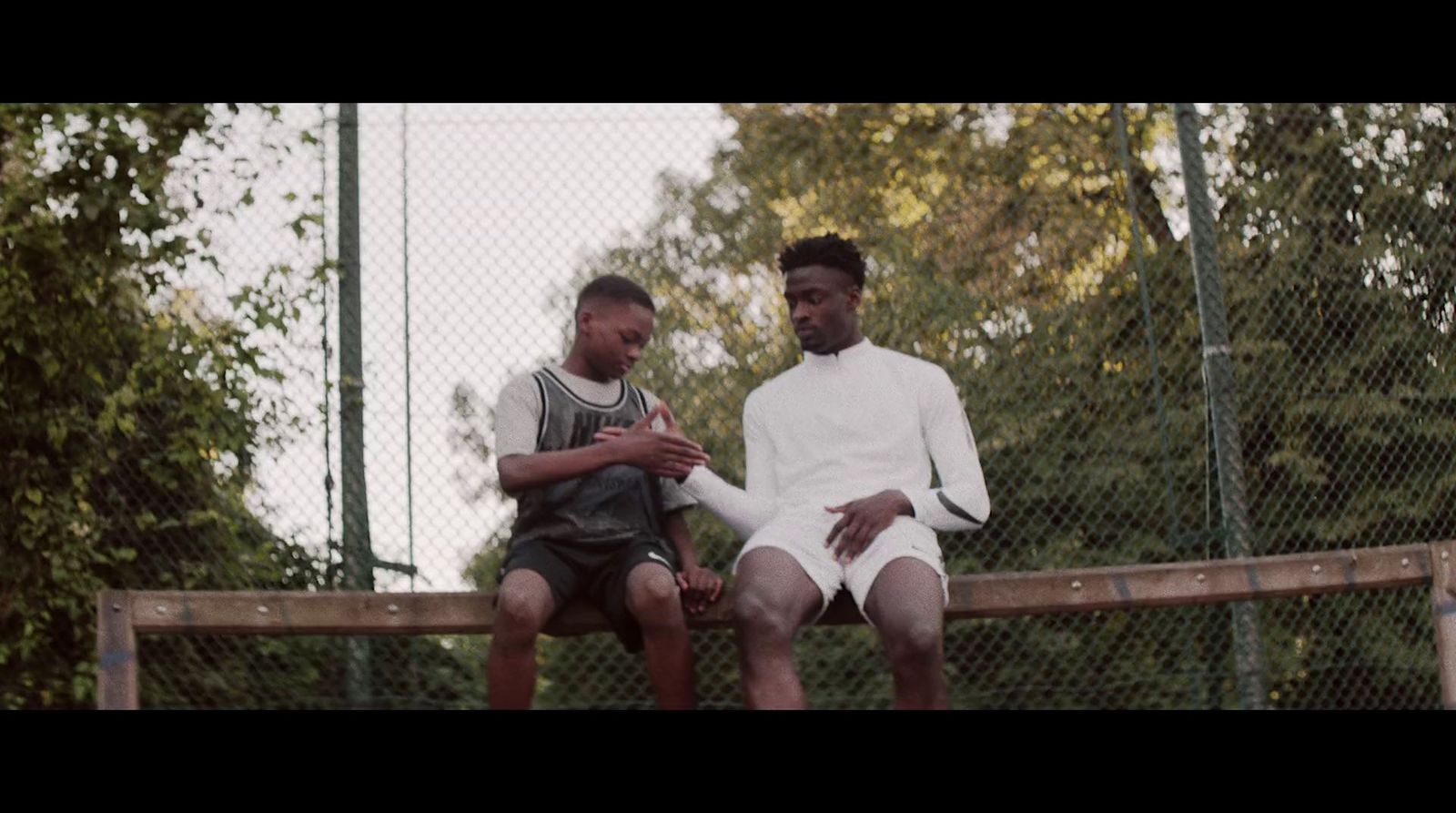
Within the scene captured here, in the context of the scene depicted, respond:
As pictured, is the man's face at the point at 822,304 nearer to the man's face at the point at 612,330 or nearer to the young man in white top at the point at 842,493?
the young man in white top at the point at 842,493

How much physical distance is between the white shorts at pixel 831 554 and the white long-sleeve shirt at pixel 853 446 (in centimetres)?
4

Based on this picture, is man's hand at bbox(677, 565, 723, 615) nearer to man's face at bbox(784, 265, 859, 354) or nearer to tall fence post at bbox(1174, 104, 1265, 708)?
man's face at bbox(784, 265, 859, 354)

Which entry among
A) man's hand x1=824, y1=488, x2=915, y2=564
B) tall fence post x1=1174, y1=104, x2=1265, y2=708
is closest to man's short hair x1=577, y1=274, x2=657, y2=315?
man's hand x1=824, y1=488, x2=915, y2=564

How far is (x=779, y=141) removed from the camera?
15.0 feet

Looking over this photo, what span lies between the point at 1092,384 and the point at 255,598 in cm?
246

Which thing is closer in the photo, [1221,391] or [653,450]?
[653,450]

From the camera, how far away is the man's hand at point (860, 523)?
3311 mm

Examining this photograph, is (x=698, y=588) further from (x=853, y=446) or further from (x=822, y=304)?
(x=822, y=304)

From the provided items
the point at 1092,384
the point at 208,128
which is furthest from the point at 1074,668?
the point at 208,128

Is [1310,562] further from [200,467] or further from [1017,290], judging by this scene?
[200,467]

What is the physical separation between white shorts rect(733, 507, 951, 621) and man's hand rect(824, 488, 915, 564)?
0.02 meters

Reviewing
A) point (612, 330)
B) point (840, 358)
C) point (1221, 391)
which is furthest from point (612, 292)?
point (1221, 391)

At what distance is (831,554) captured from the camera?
336cm

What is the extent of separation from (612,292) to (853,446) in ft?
2.15
